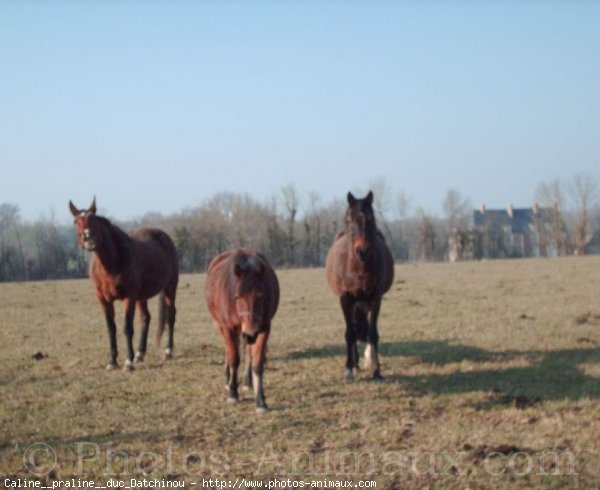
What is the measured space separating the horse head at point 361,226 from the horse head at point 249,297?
6.00 ft

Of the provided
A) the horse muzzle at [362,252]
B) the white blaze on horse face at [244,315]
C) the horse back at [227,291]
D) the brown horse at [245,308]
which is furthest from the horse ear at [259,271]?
the horse muzzle at [362,252]

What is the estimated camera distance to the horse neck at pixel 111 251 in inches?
391

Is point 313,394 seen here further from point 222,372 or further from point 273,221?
point 273,221

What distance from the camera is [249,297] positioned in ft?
22.1

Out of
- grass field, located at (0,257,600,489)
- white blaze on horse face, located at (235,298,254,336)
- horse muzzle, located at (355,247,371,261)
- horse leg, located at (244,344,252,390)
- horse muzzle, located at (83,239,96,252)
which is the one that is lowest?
grass field, located at (0,257,600,489)

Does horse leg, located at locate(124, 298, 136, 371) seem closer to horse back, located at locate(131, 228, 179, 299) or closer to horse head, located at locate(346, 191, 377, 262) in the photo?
horse back, located at locate(131, 228, 179, 299)

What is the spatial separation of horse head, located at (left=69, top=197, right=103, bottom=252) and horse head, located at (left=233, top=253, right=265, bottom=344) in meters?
3.50

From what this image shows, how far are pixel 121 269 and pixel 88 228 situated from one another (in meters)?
0.88

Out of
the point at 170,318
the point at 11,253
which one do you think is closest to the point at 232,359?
the point at 170,318

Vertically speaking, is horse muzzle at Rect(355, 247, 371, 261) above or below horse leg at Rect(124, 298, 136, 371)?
above

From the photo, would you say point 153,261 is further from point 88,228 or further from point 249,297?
point 249,297

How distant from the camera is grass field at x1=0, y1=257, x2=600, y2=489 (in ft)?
17.1

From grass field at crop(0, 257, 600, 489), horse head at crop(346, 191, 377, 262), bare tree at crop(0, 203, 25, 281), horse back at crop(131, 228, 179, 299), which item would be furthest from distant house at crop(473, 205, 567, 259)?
horse head at crop(346, 191, 377, 262)

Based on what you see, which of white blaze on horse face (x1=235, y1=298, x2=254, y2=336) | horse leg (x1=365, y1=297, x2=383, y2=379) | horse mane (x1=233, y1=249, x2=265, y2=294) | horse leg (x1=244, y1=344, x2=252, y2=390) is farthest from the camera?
horse leg (x1=365, y1=297, x2=383, y2=379)
